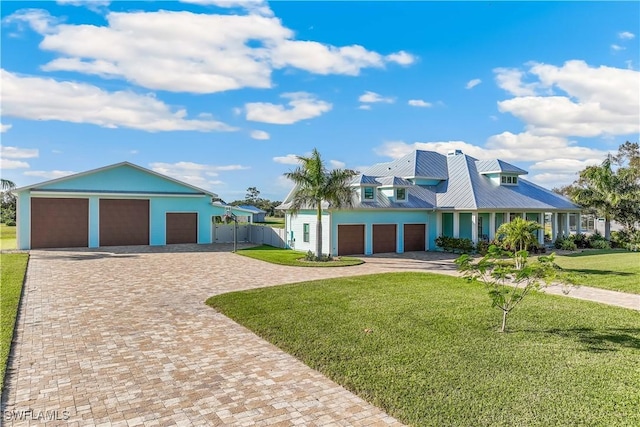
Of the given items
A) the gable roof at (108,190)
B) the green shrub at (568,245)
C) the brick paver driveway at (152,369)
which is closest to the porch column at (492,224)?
the green shrub at (568,245)

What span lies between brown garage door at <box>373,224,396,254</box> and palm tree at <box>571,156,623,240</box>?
15.6m

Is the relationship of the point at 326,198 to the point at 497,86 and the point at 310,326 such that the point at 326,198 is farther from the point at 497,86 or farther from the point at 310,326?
the point at 310,326

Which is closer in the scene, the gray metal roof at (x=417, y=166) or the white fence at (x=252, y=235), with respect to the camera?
the white fence at (x=252, y=235)

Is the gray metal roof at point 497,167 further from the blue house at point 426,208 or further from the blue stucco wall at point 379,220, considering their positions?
the blue stucco wall at point 379,220

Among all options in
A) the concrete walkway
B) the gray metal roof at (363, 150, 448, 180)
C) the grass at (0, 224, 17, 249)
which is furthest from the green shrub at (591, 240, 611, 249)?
the grass at (0, 224, 17, 249)

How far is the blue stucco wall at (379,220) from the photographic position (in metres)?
23.9

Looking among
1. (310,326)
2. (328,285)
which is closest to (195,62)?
(328,285)

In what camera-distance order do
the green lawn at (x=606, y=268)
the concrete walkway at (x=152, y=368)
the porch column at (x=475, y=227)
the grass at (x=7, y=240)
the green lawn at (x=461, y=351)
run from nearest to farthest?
1. the concrete walkway at (x=152, y=368)
2. the green lawn at (x=461, y=351)
3. the green lawn at (x=606, y=268)
4. the porch column at (x=475, y=227)
5. the grass at (x=7, y=240)

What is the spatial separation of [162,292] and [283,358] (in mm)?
6882

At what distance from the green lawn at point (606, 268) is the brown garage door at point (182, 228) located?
76.3 feet

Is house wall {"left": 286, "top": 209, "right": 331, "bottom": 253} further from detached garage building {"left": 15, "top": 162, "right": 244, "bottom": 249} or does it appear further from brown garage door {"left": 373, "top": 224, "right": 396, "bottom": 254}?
detached garage building {"left": 15, "top": 162, "right": 244, "bottom": 249}

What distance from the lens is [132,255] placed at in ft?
74.0

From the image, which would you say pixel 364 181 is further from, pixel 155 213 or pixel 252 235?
pixel 155 213

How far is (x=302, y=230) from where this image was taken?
26266 mm
